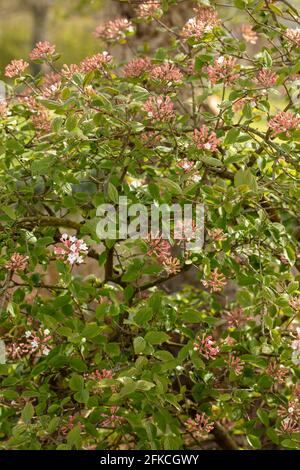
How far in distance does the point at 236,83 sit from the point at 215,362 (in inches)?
36.2

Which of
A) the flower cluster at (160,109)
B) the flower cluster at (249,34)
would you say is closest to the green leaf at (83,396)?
the flower cluster at (160,109)

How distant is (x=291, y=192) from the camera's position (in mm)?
2316

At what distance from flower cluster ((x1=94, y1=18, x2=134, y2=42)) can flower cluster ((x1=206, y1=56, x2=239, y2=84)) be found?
0.84 metres

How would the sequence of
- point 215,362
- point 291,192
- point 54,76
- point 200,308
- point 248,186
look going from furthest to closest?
1. point 200,308
2. point 54,76
3. point 215,362
4. point 291,192
5. point 248,186

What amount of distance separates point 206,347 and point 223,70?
870 mm

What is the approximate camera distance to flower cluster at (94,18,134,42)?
3.13m

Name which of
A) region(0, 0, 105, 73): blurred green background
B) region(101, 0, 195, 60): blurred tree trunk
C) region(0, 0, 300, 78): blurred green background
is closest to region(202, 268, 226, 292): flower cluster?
region(101, 0, 195, 60): blurred tree trunk

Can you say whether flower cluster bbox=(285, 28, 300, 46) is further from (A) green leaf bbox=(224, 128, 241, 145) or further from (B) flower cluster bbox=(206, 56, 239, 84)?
(A) green leaf bbox=(224, 128, 241, 145)

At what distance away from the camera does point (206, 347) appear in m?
2.38

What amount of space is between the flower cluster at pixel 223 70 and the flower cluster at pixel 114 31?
2.74 feet

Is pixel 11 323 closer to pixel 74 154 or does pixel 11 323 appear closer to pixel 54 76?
pixel 74 154

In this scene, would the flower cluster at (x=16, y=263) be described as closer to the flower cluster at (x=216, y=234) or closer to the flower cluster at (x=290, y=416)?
the flower cluster at (x=216, y=234)

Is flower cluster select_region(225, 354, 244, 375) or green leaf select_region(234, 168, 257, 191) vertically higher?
green leaf select_region(234, 168, 257, 191)
